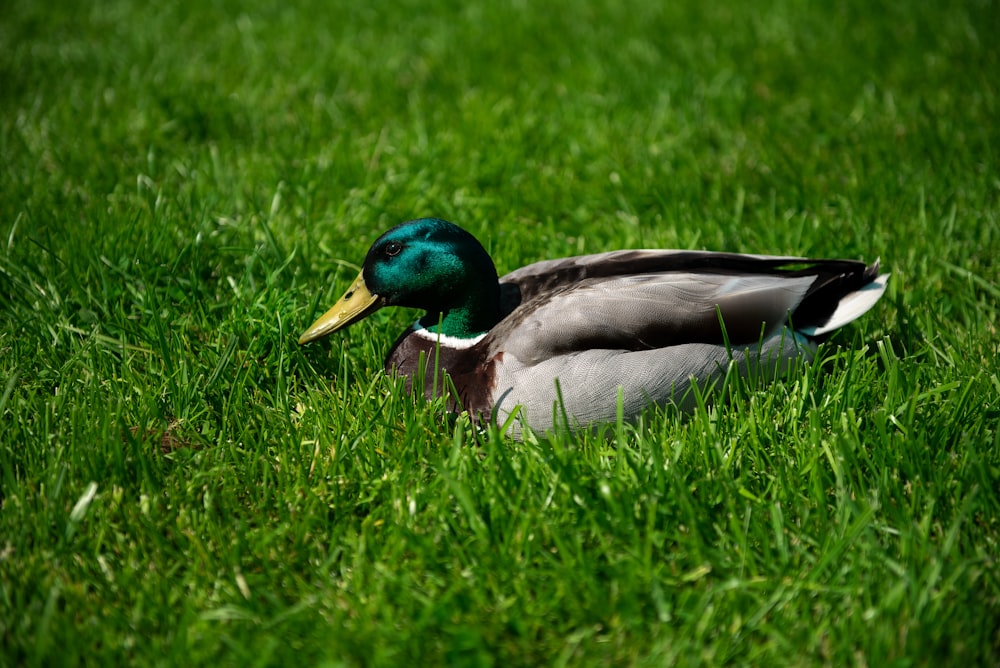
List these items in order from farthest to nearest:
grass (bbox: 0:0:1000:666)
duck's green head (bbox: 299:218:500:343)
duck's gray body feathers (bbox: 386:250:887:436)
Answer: duck's green head (bbox: 299:218:500:343), duck's gray body feathers (bbox: 386:250:887:436), grass (bbox: 0:0:1000:666)

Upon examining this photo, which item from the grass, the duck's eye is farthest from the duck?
the grass

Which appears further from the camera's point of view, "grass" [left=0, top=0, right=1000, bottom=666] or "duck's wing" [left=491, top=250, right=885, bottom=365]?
"duck's wing" [left=491, top=250, right=885, bottom=365]

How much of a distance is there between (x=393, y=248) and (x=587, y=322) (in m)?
0.70

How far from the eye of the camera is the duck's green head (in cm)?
287

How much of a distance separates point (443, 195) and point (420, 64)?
1914 millimetres

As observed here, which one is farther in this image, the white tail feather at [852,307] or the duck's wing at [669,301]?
the white tail feather at [852,307]

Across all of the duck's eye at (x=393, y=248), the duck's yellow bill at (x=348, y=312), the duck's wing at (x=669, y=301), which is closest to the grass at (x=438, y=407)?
the duck's yellow bill at (x=348, y=312)

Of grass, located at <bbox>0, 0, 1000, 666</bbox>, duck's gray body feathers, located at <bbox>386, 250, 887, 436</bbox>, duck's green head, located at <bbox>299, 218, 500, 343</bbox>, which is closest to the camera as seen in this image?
grass, located at <bbox>0, 0, 1000, 666</bbox>

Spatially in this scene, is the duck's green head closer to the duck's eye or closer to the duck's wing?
the duck's eye

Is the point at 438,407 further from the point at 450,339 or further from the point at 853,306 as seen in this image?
the point at 853,306

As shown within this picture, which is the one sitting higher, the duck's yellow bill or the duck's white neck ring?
the duck's yellow bill

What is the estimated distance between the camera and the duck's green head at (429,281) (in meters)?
2.87

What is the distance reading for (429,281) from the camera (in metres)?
2.89

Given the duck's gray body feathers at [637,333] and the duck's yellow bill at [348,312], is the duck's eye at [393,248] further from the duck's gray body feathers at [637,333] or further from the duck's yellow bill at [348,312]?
the duck's gray body feathers at [637,333]
